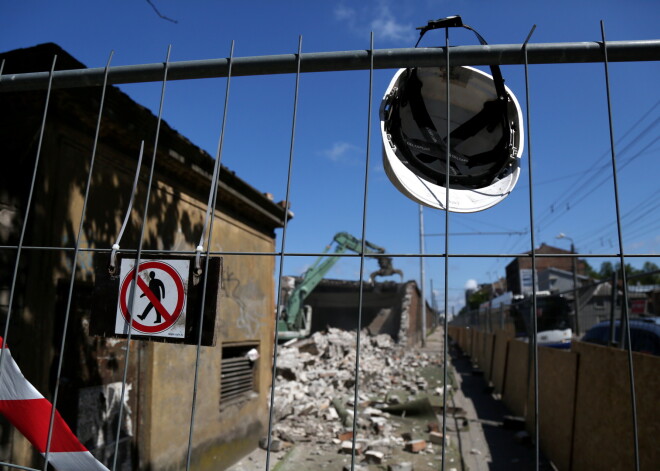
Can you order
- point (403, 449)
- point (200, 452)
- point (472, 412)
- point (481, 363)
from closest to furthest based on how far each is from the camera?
point (200, 452)
point (403, 449)
point (472, 412)
point (481, 363)

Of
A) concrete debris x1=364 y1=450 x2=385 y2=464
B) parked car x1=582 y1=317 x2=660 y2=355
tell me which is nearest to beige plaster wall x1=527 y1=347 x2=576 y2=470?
parked car x1=582 y1=317 x2=660 y2=355

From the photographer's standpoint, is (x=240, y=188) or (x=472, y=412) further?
(x=472, y=412)

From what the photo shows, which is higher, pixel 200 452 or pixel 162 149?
pixel 162 149

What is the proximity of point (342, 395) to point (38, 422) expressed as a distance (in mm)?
10421

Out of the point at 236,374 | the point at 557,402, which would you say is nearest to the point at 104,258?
the point at 236,374

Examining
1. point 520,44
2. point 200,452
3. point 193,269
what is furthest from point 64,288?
point 520,44

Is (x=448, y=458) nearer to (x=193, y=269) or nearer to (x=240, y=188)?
(x=240, y=188)

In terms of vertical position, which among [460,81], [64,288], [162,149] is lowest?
[64,288]

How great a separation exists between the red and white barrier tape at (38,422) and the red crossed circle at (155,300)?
544 mm

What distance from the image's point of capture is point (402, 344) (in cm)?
2691

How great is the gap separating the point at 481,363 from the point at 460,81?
15.5 m

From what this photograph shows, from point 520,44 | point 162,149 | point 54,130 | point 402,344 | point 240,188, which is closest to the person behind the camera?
point 520,44

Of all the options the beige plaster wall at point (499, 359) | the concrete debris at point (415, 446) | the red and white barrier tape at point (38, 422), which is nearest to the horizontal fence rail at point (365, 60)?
the red and white barrier tape at point (38, 422)

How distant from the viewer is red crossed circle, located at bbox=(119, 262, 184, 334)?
2004 millimetres
